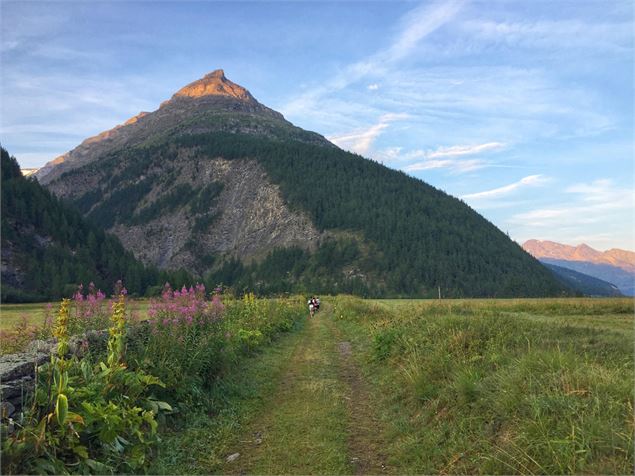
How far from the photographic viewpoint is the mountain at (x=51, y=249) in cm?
9569

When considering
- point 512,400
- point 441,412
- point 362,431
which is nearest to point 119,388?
point 362,431

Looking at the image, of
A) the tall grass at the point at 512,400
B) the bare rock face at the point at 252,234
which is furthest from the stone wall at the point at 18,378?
the bare rock face at the point at 252,234

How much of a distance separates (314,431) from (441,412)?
244 centimetres

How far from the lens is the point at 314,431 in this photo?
A: 809 centimetres

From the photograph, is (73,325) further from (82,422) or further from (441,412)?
(441,412)

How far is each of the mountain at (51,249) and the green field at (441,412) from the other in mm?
82892

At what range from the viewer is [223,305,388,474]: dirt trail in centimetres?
671

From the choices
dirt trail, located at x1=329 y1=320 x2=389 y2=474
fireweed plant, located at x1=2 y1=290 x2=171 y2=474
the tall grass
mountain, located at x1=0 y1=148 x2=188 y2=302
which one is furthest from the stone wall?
mountain, located at x1=0 y1=148 x2=188 y2=302

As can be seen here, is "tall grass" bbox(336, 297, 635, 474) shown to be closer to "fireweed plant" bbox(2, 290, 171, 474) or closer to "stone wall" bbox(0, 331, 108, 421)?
"fireweed plant" bbox(2, 290, 171, 474)

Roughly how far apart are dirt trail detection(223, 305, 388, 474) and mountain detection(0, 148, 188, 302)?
269ft

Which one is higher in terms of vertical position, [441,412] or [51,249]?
[51,249]

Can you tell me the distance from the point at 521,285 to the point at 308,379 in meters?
156

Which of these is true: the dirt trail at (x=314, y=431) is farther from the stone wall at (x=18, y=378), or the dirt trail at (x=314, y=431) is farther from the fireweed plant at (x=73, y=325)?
the fireweed plant at (x=73, y=325)

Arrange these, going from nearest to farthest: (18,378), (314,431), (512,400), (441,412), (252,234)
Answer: (18,378)
(512,400)
(441,412)
(314,431)
(252,234)
